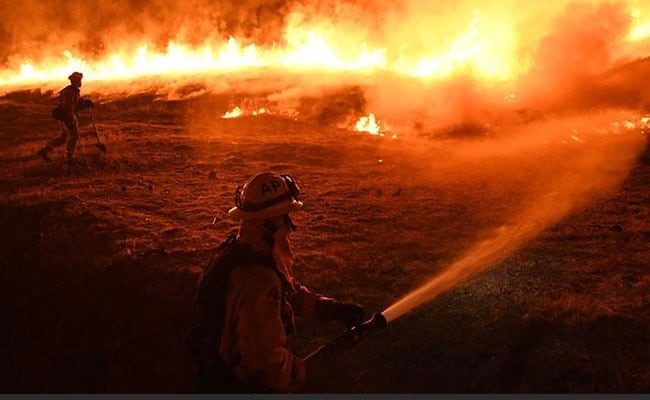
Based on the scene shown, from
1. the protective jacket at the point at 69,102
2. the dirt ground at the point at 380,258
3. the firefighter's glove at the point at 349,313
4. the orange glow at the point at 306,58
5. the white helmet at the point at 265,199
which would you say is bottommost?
the dirt ground at the point at 380,258

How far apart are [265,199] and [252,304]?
716mm

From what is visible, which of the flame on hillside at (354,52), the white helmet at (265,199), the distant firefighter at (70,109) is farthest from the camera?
the flame on hillside at (354,52)

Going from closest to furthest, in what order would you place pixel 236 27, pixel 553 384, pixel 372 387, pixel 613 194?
pixel 553 384 < pixel 372 387 < pixel 613 194 < pixel 236 27

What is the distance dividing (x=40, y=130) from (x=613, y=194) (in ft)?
60.9

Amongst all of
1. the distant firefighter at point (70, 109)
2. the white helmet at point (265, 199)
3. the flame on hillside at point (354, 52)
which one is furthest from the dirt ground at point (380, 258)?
the flame on hillside at point (354, 52)

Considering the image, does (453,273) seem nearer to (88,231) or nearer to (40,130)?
(88,231)

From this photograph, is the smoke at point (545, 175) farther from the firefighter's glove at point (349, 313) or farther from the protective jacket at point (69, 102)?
the protective jacket at point (69, 102)

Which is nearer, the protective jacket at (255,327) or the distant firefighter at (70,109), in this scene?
the protective jacket at (255,327)

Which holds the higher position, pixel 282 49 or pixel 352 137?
pixel 282 49

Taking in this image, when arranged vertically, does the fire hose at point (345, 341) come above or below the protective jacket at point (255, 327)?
below

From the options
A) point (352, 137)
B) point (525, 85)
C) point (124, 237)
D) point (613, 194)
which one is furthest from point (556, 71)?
point (124, 237)

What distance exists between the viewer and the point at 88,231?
9.10 metres

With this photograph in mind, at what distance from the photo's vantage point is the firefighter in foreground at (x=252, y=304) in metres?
3.16

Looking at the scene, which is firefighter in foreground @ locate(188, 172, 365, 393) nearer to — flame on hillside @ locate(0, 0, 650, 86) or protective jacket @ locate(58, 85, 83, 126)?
protective jacket @ locate(58, 85, 83, 126)
